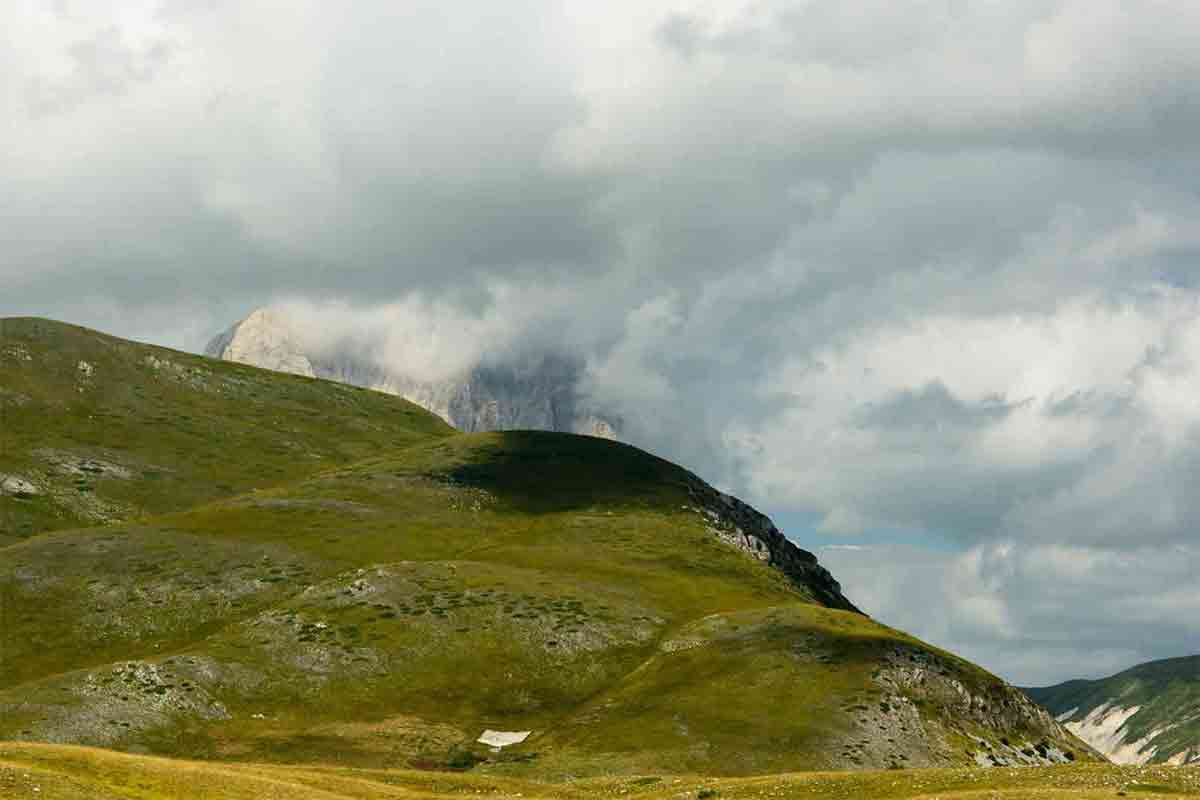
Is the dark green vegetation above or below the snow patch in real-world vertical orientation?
above

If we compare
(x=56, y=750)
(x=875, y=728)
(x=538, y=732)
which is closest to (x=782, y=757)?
(x=875, y=728)

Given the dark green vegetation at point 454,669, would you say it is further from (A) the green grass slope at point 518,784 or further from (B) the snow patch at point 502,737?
(A) the green grass slope at point 518,784

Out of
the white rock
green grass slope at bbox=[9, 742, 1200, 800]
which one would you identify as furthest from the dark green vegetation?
green grass slope at bbox=[9, 742, 1200, 800]

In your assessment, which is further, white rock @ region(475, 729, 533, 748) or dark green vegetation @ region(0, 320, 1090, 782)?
white rock @ region(475, 729, 533, 748)

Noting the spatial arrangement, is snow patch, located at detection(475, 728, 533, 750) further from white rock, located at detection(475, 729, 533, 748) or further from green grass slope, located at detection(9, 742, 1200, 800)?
green grass slope, located at detection(9, 742, 1200, 800)

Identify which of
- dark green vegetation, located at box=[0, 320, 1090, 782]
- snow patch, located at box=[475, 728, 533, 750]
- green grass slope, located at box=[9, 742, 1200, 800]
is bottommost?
green grass slope, located at box=[9, 742, 1200, 800]

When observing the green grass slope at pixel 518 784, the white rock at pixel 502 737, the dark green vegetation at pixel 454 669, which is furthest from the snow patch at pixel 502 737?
the green grass slope at pixel 518 784

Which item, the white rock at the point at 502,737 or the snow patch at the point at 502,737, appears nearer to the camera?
the snow patch at the point at 502,737

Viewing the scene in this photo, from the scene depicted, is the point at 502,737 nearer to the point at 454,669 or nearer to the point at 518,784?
the point at 454,669

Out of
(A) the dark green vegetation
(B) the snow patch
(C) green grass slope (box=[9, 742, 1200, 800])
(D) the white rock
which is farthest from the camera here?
(D) the white rock

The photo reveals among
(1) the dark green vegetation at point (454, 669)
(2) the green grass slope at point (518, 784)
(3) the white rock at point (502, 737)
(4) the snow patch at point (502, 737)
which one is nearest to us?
(2) the green grass slope at point (518, 784)

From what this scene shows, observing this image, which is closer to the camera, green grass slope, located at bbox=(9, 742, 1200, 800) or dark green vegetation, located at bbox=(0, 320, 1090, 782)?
green grass slope, located at bbox=(9, 742, 1200, 800)

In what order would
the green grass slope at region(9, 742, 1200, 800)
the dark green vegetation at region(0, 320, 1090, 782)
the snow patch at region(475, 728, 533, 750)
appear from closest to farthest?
the green grass slope at region(9, 742, 1200, 800) → the dark green vegetation at region(0, 320, 1090, 782) → the snow patch at region(475, 728, 533, 750)

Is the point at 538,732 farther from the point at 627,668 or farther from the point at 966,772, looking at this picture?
the point at 966,772
